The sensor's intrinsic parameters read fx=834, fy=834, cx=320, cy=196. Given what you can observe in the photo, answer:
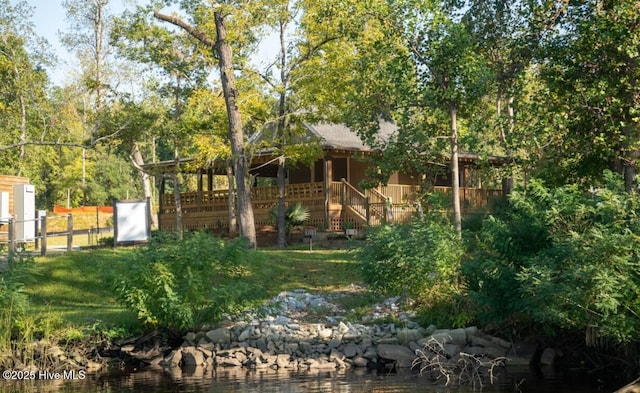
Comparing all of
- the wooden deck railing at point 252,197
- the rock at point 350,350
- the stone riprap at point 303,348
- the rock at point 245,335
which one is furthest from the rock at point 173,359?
the wooden deck railing at point 252,197

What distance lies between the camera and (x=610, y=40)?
1789 cm

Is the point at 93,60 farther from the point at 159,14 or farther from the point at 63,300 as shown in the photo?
the point at 63,300

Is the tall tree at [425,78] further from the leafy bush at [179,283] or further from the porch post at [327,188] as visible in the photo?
the porch post at [327,188]

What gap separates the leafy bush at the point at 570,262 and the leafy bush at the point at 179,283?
508 centimetres

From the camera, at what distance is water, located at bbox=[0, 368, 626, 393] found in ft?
44.9

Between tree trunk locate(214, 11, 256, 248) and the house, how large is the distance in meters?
3.19

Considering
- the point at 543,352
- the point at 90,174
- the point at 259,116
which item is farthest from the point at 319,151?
the point at 90,174

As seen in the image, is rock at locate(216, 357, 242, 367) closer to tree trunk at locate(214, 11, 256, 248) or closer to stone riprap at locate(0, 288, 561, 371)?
stone riprap at locate(0, 288, 561, 371)

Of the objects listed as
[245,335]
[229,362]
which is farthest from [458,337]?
[229,362]

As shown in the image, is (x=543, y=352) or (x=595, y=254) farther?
(x=543, y=352)

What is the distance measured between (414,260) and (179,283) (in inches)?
186

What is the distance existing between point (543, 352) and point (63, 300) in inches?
439

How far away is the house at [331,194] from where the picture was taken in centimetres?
3143

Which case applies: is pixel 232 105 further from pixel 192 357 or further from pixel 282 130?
pixel 192 357
